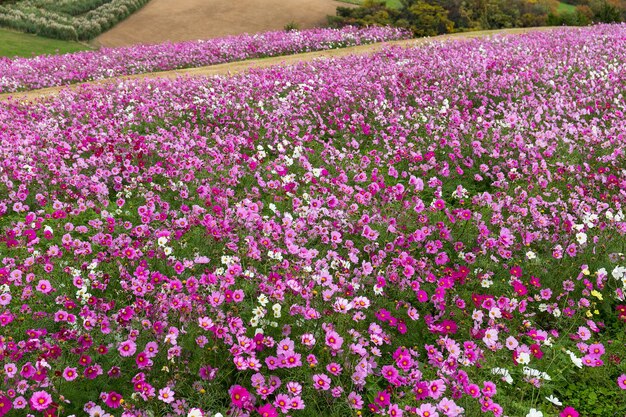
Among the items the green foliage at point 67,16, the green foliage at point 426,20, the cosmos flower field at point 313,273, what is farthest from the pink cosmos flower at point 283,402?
the green foliage at point 67,16

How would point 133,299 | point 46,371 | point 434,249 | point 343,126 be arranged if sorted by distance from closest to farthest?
point 46,371
point 133,299
point 434,249
point 343,126

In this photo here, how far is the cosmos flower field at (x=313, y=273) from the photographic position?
3.37 meters

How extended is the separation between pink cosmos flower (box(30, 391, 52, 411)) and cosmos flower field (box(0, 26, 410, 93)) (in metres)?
14.8

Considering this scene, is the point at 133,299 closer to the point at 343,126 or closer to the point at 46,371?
the point at 46,371

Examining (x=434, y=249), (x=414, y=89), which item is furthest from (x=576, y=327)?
(x=414, y=89)

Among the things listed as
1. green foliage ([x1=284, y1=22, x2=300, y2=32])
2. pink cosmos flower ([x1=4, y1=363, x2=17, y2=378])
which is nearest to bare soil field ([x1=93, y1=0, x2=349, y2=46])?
green foliage ([x1=284, y1=22, x2=300, y2=32])

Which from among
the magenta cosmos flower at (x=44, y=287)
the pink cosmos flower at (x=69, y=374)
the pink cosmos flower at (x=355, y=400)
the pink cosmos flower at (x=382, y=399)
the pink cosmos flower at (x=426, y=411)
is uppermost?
the magenta cosmos flower at (x=44, y=287)

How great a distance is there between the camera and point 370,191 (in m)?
5.77

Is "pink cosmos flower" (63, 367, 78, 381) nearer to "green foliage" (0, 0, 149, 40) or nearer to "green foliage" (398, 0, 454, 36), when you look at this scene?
"green foliage" (398, 0, 454, 36)

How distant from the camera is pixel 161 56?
1955cm

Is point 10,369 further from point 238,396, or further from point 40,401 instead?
point 238,396

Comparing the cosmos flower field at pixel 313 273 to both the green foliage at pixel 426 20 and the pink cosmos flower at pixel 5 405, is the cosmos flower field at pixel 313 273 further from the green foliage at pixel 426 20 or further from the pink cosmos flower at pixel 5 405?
the green foliage at pixel 426 20

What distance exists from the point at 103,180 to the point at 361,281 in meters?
4.20

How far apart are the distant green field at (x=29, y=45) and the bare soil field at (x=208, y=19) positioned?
5.65 ft
